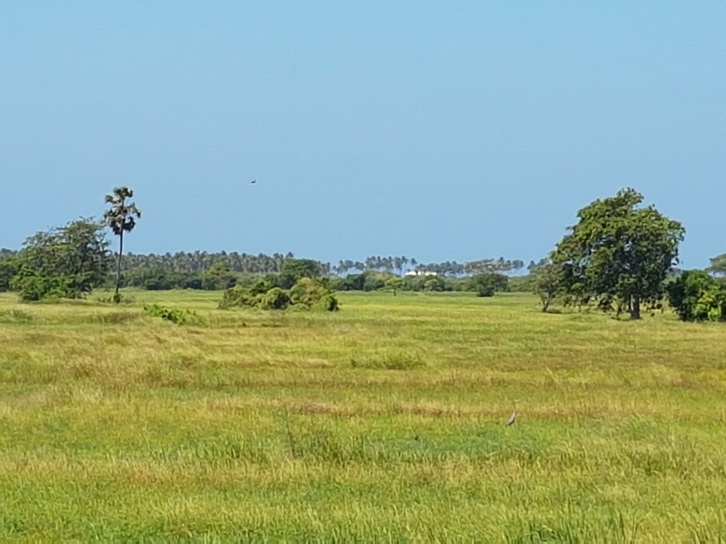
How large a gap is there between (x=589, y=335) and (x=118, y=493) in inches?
1531

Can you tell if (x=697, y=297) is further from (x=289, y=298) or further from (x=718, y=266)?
(x=718, y=266)

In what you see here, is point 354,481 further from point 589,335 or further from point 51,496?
point 589,335

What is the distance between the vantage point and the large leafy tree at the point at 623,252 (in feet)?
236

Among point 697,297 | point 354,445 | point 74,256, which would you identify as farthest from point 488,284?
point 354,445

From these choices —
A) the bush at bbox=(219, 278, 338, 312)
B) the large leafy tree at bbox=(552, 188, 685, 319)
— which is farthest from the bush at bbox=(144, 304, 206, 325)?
the large leafy tree at bbox=(552, 188, 685, 319)

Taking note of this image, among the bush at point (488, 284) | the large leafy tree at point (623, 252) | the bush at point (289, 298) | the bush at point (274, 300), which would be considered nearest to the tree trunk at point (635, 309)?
the large leafy tree at point (623, 252)

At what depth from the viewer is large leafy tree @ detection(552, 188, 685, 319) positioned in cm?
7194

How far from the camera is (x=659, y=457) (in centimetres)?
1429

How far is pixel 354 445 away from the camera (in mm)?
15305

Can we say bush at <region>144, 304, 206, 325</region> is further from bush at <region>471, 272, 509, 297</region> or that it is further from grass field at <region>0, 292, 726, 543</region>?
bush at <region>471, 272, 509, 297</region>

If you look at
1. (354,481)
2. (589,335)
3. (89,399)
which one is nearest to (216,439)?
(354,481)

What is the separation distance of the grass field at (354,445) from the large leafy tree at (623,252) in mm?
36478

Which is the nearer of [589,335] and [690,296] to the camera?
A: [589,335]

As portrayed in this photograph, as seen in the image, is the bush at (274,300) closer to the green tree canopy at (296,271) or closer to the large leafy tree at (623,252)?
the large leafy tree at (623,252)
